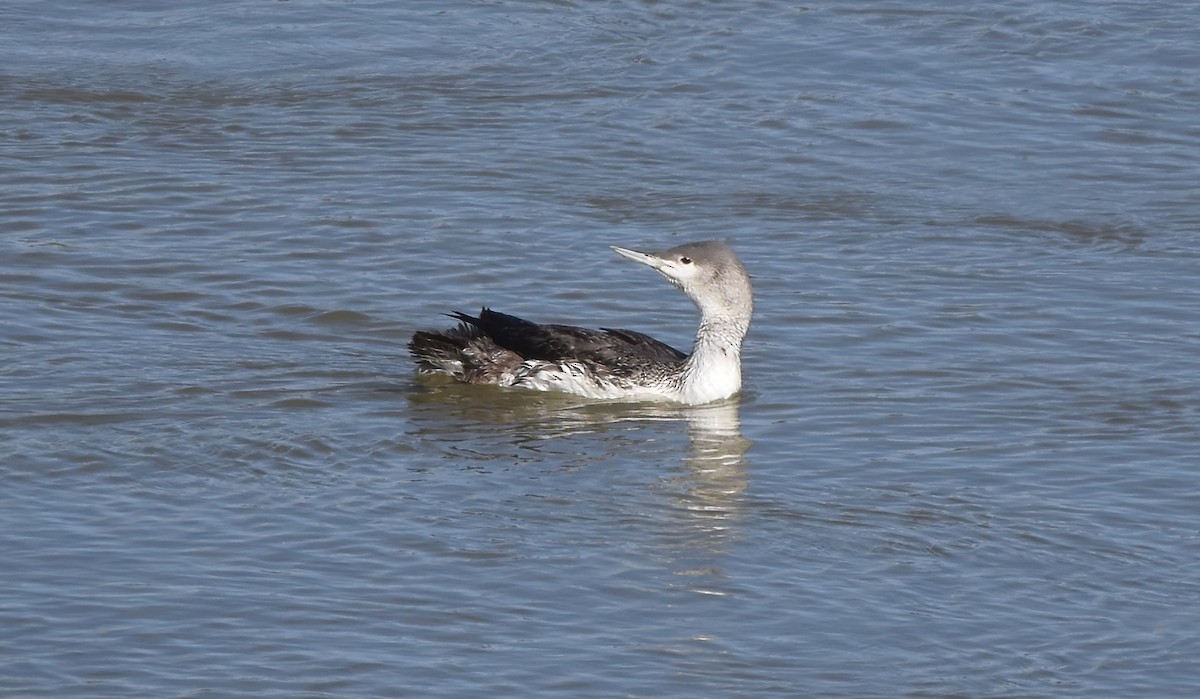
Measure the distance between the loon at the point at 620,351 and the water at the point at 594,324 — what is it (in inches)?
6.5

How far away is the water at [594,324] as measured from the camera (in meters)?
7.88

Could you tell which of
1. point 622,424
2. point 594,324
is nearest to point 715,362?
point 622,424

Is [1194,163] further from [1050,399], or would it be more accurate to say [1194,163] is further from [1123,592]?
[1123,592]

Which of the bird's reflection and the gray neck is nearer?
the bird's reflection

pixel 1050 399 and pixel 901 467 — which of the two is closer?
pixel 901 467

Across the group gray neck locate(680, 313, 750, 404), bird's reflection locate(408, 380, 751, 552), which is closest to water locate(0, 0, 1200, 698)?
bird's reflection locate(408, 380, 751, 552)

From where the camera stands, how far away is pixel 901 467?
398 inches

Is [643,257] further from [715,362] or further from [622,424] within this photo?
[622,424]

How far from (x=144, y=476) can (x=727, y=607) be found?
2.99 meters

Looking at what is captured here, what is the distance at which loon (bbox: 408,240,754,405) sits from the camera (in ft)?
38.0

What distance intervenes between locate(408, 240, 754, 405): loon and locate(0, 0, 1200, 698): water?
0.17 metres

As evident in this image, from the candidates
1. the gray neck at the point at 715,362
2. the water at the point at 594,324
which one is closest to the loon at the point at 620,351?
the gray neck at the point at 715,362

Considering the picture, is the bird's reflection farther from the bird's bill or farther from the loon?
the bird's bill

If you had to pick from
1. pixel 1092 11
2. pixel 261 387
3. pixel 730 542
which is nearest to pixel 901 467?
pixel 730 542
